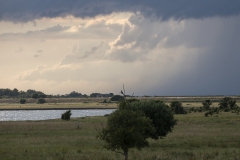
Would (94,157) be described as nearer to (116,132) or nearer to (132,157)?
(132,157)

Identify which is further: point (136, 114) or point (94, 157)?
point (94, 157)

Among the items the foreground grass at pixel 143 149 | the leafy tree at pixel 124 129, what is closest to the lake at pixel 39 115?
the foreground grass at pixel 143 149

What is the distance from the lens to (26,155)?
2927 cm

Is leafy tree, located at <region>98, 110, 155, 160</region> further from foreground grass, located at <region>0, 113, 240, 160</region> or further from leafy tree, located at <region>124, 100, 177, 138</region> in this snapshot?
leafy tree, located at <region>124, 100, 177, 138</region>

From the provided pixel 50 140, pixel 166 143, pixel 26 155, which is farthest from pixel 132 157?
pixel 50 140

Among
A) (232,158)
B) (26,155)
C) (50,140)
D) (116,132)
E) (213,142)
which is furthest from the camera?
(50,140)

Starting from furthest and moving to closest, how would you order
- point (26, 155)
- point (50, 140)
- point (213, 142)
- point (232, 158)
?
1. point (50, 140)
2. point (213, 142)
3. point (26, 155)
4. point (232, 158)

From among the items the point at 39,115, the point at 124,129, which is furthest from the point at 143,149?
the point at 39,115

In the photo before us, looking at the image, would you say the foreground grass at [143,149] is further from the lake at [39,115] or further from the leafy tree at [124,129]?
the lake at [39,115]

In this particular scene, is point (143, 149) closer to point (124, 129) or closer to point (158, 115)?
point (158, 115)

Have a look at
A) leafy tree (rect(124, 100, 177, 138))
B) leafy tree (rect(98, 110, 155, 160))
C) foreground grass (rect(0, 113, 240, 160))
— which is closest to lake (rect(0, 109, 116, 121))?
foreground grass (rect(0, 113, 240, 160))

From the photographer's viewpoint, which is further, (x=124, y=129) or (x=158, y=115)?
(x=158, y=115)

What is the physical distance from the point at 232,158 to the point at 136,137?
662 centimetres

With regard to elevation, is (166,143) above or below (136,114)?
below
